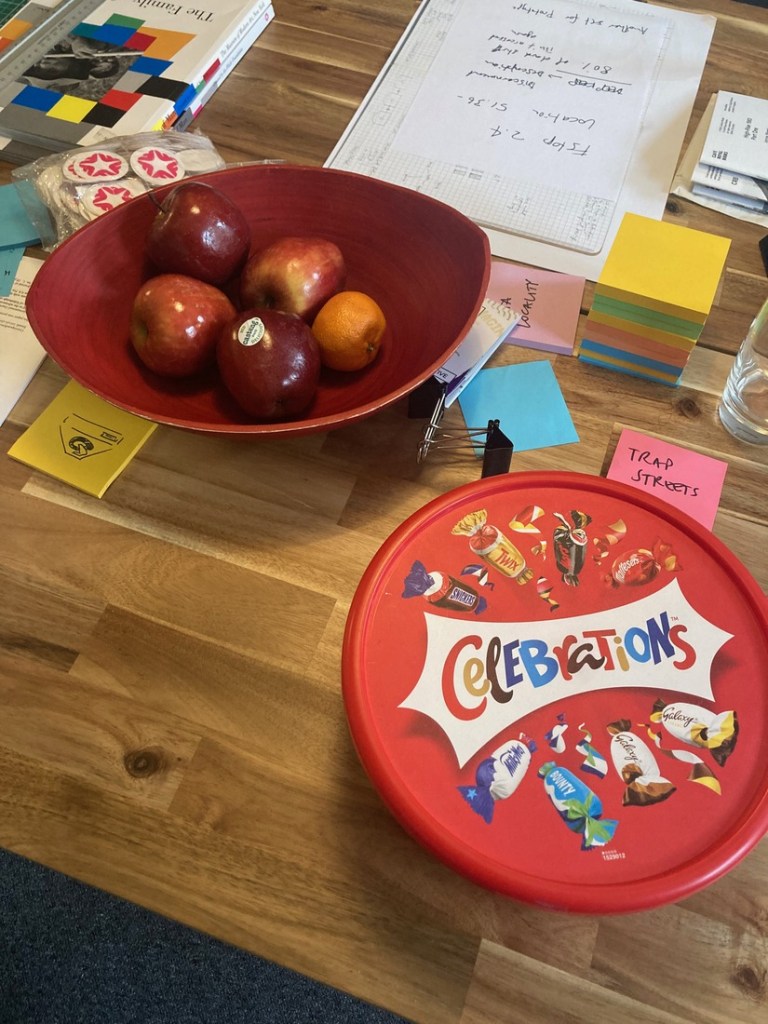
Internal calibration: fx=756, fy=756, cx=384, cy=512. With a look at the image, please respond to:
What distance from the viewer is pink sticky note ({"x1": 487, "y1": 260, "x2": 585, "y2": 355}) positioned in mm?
785

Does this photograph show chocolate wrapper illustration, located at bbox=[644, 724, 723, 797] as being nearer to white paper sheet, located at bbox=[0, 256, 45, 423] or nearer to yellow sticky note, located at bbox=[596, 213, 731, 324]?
yellow sticky note, located at bbox=[596, 213, 731, 324]

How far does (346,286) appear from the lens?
0.77m

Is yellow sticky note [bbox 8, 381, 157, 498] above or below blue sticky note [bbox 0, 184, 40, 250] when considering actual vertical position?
below

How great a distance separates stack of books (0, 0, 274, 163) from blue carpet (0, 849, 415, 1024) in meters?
1.12

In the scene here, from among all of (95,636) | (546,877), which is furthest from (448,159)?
(546,877)

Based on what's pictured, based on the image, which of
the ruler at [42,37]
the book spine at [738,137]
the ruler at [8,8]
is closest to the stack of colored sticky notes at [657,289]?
the book spine at [738,137]

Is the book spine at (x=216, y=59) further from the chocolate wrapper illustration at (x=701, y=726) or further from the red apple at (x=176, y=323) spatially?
the chocolate wrapper illustration at (x=701, y=726)

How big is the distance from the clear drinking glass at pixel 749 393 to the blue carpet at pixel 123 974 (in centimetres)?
101

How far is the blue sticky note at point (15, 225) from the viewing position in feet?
2.87

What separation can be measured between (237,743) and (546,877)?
0.26 m

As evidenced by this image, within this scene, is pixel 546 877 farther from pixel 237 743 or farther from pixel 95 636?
pixel 95 636

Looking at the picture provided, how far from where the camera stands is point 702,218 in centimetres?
87

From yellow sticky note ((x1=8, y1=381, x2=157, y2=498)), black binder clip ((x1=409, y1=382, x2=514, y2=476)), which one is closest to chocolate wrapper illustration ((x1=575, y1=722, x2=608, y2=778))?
black binder clip ((x1=409, y1=382, x2=514, y2=476))

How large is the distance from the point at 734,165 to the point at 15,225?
0.84 meters
